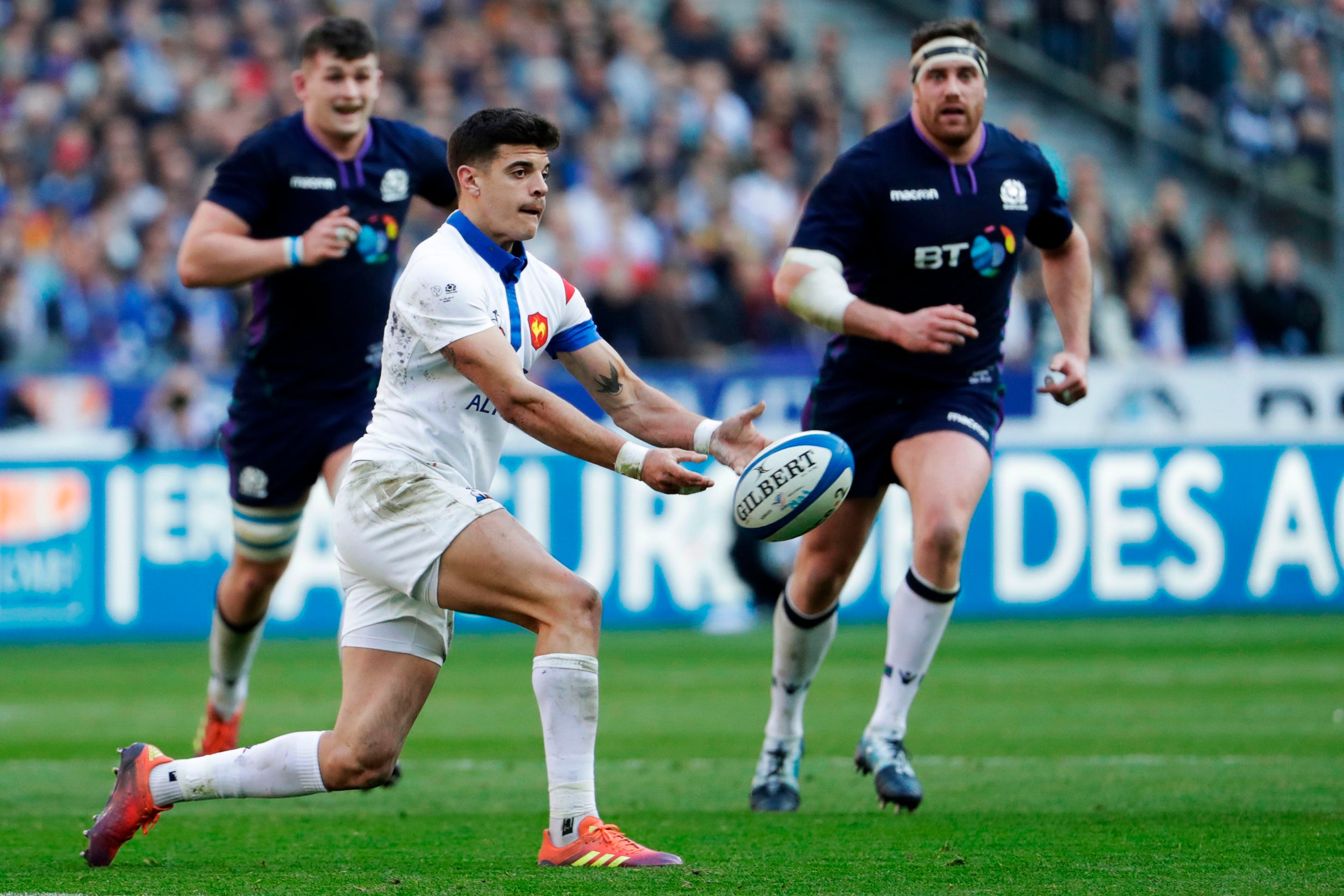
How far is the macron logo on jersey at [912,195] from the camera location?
7359 millimetres

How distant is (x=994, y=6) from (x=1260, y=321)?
5.66m

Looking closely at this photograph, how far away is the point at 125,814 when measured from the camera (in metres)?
5.87

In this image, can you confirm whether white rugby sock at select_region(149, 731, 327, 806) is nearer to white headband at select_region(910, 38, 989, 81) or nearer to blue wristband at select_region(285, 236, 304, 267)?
blue wristband at select_region(285, 236, 304, 267)

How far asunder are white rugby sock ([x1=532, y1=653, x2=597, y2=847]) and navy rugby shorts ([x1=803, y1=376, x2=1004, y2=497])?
2.07m

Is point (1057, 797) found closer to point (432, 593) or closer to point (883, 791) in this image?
point (883, 791)

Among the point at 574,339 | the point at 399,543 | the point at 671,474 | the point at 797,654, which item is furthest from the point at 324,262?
the point at 671,474

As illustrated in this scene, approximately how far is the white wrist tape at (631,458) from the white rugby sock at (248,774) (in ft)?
4.21

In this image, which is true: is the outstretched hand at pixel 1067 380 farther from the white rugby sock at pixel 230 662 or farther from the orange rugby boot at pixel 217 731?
the orange rugby boot at pixel 217 731

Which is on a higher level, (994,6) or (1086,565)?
(994,6)

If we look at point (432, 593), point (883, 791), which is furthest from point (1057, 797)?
point (432, 593)

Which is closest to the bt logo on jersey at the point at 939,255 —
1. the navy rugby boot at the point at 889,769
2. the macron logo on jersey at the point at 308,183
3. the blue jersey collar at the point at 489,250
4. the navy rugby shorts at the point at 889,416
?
the navy rugby shorts at the point at 889,416

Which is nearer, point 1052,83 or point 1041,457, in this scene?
point 1041,457

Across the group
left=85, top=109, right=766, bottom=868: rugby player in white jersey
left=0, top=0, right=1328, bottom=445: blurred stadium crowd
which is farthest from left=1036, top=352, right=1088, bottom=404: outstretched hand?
left=0, top=0, right=1328, bottom=445: blurred stadium crowd

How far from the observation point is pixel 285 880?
547 centimetres
